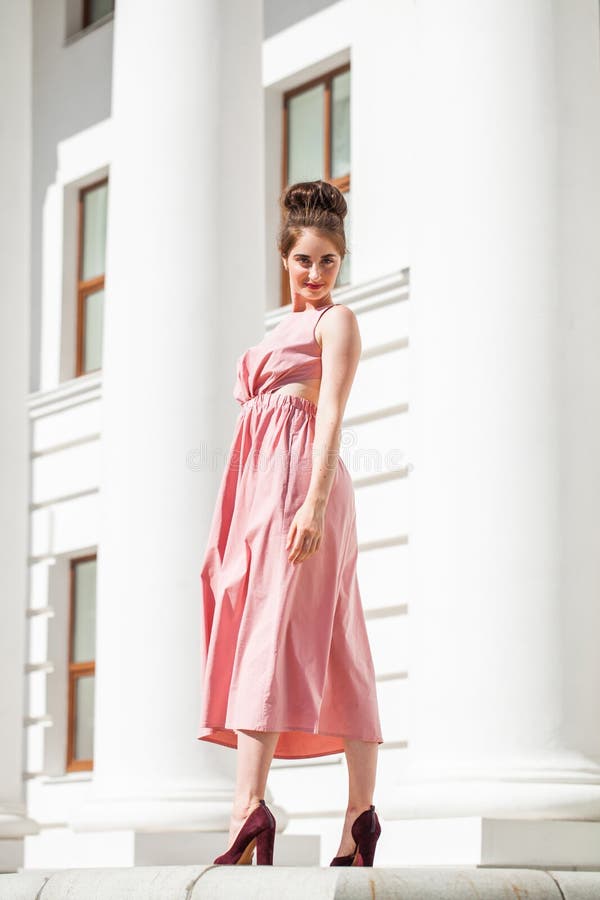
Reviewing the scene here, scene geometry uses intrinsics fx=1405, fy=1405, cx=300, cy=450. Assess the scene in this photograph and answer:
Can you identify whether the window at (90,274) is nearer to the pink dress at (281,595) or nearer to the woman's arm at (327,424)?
the pink dress at (281,595)

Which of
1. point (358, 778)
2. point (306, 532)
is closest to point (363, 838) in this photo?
point (358, 778)

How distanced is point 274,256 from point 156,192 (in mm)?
4877

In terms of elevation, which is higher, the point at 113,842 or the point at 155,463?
the point at 155,463

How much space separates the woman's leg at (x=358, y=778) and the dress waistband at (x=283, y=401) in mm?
1318

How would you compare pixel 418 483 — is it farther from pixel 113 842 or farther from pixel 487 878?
pixel 487 878

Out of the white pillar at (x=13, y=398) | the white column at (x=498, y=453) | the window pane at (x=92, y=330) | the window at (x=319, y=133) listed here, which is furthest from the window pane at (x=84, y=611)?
the white column at (x=498, y=453)

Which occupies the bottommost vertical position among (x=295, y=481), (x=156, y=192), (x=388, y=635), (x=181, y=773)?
(x=181, y=773)

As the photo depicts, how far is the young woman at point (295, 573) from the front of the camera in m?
5.21

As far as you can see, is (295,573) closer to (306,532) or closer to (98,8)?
(306,532)

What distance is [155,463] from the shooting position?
9133 mm

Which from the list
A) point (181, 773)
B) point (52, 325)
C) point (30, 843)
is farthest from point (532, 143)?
point (52, 325)

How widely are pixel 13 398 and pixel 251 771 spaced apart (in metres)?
7.26

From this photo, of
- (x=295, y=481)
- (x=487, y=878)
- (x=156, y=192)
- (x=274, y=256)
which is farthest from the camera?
(x=274, y=256)

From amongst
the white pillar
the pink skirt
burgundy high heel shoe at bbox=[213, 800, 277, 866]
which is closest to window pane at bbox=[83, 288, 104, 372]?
the white pillar
